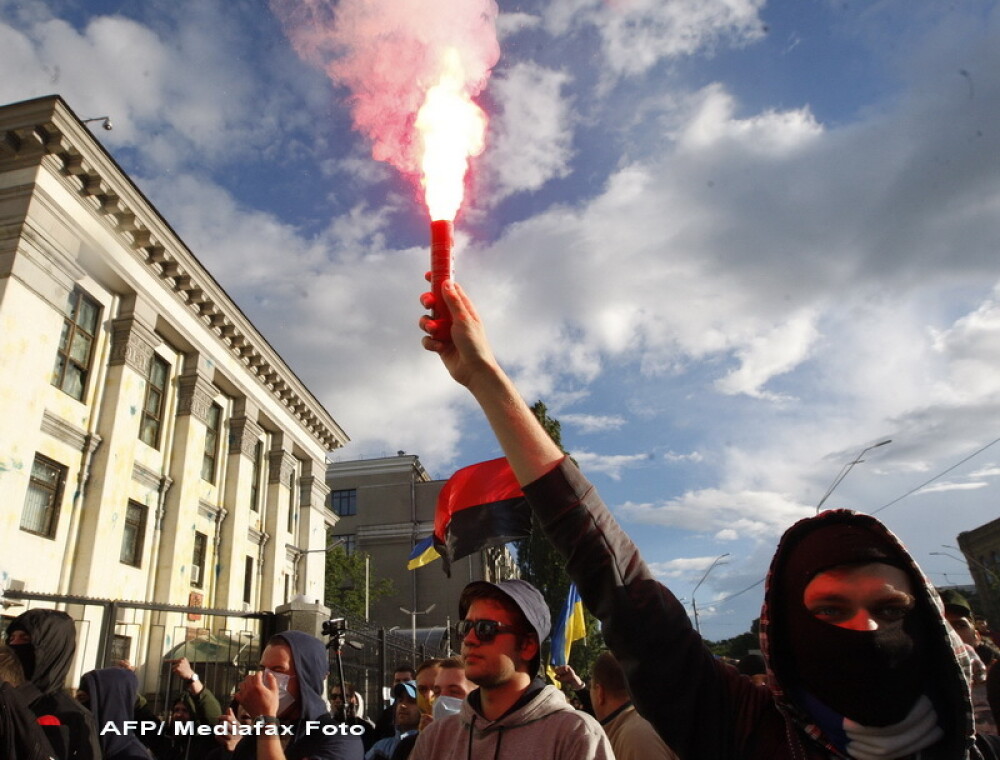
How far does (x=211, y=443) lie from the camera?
24.8m

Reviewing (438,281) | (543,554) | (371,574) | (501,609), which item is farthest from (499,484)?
(371,574)

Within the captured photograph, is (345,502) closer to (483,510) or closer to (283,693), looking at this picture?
(483,510)

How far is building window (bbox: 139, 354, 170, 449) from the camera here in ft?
68.9

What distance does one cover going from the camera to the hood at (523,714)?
2990 millimetres

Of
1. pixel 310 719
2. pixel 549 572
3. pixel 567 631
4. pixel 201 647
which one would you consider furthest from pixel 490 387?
pixel 549 572

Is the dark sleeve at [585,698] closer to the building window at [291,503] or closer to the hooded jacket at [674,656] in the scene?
the hooded jacket at [674,656]

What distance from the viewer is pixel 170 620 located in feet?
65.9

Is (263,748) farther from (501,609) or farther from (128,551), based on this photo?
(128,551)

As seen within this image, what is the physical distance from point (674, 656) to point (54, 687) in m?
4.29

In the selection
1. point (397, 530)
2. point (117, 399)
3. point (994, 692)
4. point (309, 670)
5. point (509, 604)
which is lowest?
point (994, 692)

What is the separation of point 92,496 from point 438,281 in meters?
18.8

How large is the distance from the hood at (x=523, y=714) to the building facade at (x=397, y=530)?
4511 centimetres

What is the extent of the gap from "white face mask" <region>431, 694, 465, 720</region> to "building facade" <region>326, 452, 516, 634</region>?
4358cm

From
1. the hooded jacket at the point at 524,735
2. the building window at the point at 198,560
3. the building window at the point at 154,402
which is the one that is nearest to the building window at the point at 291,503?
the building window at the point at 198,560
